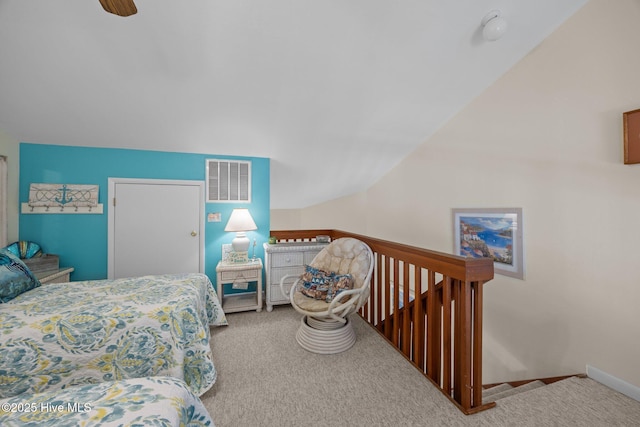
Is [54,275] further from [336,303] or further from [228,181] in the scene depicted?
[336,303]

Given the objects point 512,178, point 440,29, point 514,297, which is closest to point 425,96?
point 440,29

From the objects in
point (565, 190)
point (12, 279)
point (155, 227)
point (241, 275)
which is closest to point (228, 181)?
point (155, 227)

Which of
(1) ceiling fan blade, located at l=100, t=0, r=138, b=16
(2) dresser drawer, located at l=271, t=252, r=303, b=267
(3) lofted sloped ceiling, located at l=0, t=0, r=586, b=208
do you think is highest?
(3) lofted sloped ceiling, located at l=0, t=0, r=586, b=208

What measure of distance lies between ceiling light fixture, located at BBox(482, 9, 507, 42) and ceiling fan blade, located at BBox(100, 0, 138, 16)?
2.59 m

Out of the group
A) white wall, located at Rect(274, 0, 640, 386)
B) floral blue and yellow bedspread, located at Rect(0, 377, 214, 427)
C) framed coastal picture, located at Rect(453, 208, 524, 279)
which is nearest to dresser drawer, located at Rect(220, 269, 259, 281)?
floral blue and yellow bedspread, located at Rect(0, 377, 214, 427)

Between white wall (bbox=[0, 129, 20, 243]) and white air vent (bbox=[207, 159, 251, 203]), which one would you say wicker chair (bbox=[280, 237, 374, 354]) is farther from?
white wall (bbox=[0, 129, 20, 243])

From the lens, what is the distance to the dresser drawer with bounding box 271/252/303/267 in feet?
10.3

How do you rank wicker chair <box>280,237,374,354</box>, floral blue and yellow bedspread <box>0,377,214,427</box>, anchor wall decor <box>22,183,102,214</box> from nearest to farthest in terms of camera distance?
floral blue and yellow bedspread <box>0,377,214,427</box>, wicker chair <box>280,237,374,354</box>, anchor wall decor <box>22,183,102,214</box>

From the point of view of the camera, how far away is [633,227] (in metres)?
1.88

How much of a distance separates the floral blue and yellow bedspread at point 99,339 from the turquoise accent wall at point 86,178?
117 cm

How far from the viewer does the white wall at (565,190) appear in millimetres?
1927

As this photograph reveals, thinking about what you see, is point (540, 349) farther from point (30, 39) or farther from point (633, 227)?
point (30, 39)

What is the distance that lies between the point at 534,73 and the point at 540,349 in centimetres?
269

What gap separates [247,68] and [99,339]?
7.58 feet
